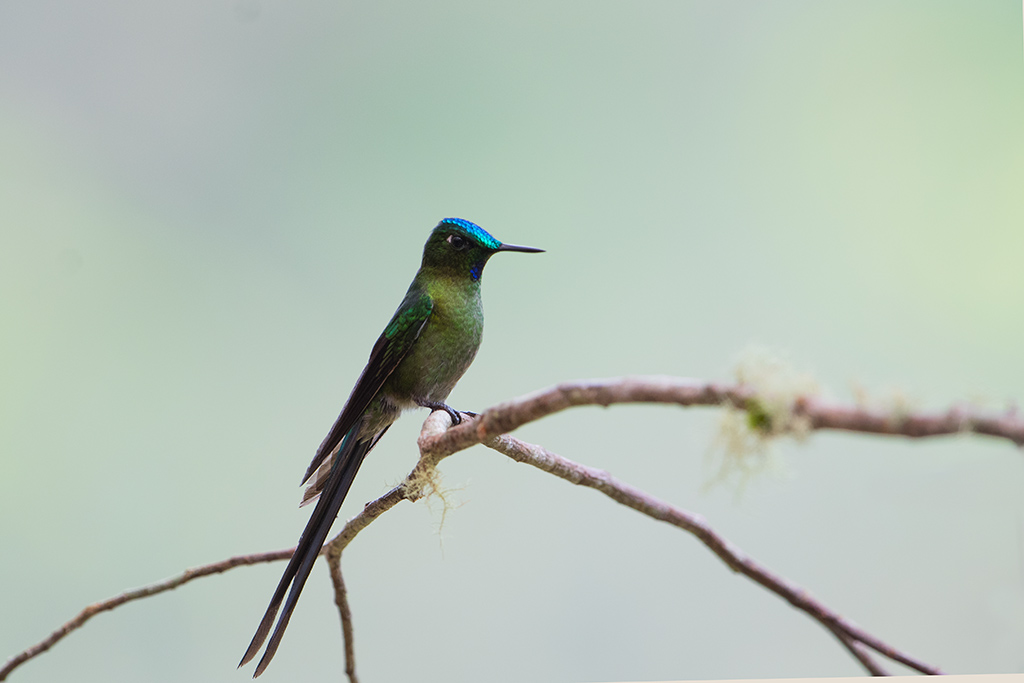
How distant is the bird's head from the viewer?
1928 mm

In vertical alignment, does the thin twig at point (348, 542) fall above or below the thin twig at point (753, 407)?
below

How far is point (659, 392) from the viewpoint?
2.99ft

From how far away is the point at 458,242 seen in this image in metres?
1.94

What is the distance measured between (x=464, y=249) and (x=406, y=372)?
1.16 ft

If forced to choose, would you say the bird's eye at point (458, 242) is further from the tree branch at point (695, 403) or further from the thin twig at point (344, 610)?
the thin twig at point (344, 610)

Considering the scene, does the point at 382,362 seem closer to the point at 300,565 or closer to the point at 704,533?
the point at 300,565

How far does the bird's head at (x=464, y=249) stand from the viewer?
1928mm

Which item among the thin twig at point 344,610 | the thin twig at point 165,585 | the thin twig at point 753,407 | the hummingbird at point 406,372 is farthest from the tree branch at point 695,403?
the thin twig at point 165,585

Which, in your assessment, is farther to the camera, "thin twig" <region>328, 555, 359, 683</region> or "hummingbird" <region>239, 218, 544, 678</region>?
"thin twig" <region>328, 555, 359, 683</region>

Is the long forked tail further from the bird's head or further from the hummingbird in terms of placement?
the bird's head

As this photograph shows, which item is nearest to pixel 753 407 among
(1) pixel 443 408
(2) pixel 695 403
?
(2) pixel 695 403

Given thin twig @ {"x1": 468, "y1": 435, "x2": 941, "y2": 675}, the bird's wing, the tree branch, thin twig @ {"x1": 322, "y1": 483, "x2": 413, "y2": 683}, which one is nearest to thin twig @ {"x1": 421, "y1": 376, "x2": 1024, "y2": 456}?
the tree branch

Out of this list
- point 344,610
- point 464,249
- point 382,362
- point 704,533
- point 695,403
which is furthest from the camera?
point 344,610

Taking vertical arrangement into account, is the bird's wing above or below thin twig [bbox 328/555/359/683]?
above
